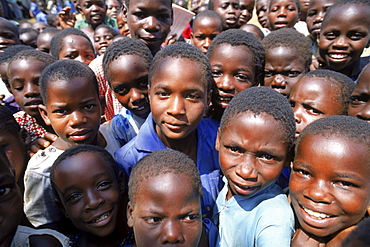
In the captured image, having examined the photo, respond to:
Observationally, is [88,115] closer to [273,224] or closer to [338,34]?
[273,224]

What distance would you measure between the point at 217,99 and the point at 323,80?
2.46ft

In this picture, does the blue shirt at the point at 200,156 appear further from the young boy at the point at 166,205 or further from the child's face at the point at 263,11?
the child's face at the point at 263,11

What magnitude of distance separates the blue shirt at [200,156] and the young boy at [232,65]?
348 millimetres

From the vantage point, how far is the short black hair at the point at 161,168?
4.75ft

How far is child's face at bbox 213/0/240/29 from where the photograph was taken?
183 inches

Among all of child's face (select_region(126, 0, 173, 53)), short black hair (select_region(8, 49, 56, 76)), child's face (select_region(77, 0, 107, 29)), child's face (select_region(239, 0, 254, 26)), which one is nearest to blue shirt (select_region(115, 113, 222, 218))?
child's face (select_region(126, 0, 173, 53))

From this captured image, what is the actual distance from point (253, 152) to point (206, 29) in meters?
2.65

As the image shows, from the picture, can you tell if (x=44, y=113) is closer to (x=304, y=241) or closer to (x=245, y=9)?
(x=304, y=241)

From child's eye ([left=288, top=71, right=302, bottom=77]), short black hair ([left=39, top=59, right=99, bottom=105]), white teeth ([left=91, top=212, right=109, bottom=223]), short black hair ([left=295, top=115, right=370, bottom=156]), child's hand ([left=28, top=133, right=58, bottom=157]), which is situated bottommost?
white teeth ([left=91, top=212, right=109, bottom=223])

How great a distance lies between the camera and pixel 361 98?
1924 mm

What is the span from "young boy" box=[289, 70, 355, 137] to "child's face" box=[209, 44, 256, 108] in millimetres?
386

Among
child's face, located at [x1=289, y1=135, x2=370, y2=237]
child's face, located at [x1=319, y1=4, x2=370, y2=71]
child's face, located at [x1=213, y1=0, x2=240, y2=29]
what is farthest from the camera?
child's face, located at [x1=213, y1=0, x2=240, y2=29]

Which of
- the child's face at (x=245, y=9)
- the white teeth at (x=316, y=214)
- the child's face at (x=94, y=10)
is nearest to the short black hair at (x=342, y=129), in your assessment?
the white teeth at (x=316, y=214)

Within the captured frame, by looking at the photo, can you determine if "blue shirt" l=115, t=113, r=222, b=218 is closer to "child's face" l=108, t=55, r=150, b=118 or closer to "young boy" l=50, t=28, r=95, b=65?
"child's face" l=108, t=55, r=150, b=118
